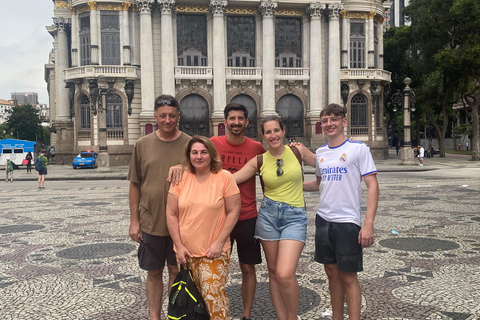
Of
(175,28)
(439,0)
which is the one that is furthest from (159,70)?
(439,0)

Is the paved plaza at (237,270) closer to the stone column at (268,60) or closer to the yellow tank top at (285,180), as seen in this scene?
the yellow tank top at (285,180)

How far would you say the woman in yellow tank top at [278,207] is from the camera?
4.28 metres

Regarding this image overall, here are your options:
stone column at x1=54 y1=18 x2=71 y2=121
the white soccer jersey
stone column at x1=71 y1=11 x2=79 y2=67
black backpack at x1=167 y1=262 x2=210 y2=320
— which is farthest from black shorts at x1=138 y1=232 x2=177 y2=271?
stone column at x1=54 y1=18 x2=71 y2=121

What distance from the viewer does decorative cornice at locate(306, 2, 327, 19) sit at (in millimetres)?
38625

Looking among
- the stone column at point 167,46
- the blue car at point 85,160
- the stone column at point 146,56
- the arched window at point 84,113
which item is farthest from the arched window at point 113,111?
the stone column at point 167,46

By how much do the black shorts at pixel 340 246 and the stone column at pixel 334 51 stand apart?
118 feet

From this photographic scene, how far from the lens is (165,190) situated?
14.6 ft

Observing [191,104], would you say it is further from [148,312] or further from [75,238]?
[148,312]

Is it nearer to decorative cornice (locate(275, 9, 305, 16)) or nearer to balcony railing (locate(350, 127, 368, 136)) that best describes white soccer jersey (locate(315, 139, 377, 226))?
decorative cornice (locate(275, 9, 305, 16))

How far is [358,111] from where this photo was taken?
41.0m

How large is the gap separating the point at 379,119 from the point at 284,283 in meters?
40.2

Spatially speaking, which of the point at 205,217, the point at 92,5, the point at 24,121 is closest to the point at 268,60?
the point at 92,5

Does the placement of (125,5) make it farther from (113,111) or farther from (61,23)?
(113,111)

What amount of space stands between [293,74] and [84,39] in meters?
17.5
